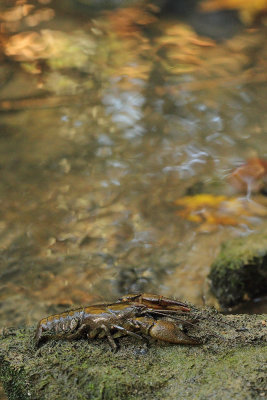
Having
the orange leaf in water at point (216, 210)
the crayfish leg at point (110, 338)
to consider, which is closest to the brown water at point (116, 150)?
the orange leaf in water at point (216, 210)

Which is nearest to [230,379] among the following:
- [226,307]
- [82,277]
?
[226,307]

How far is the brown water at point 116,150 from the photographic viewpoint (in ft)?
18.5

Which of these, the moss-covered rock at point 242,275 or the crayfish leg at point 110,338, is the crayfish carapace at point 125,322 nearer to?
the crayfish leg at point 110,338

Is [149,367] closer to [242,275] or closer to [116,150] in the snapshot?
[242,275]

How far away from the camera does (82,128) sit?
834 cm

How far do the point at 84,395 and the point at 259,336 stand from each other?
41.1 inches

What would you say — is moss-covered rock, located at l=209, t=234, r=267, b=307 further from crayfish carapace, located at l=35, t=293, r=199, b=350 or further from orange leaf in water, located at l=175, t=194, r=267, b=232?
crayfish carapace, located at l=35, t=293, r=199, b=350

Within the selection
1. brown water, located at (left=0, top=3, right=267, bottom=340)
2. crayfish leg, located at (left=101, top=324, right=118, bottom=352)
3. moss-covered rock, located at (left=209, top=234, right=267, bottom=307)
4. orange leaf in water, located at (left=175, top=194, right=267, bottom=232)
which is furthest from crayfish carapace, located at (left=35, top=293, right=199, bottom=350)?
orange leaf in water, located at (left=175, top=194, right=267, bottom=232)

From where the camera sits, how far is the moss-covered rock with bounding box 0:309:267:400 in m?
2.54

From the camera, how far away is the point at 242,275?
4.72m

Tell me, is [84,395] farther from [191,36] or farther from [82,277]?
[191,36]

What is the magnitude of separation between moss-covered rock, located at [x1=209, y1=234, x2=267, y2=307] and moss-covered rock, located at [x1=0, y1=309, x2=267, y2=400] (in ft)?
5.35

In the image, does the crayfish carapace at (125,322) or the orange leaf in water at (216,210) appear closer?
the crayfish carapace at (125,322)

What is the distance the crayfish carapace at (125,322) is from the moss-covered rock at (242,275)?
1.83m
